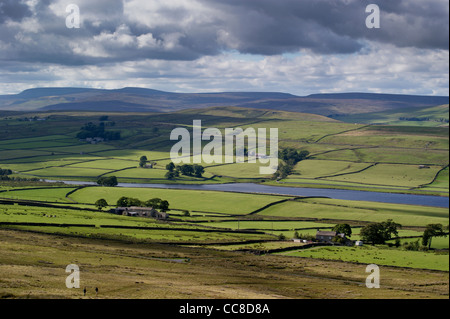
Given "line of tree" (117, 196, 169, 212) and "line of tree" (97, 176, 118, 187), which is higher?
"line of tree" (97, 176, 118, 187)

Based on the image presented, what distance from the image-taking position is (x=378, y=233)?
10662 centimetres

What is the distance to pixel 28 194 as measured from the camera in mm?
144375

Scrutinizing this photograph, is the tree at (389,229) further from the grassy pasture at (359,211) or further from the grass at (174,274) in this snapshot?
the grass at (174,274)

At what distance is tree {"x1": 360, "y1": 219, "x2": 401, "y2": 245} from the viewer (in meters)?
106

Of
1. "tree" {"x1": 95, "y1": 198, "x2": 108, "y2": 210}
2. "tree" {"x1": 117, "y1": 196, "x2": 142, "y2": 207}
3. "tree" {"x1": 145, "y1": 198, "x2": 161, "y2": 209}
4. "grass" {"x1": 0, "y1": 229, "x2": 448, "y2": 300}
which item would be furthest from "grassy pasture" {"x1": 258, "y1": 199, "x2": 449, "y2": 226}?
"grass" {"x1": 0, "y1": 229, "x2": 448, "y2": 300}

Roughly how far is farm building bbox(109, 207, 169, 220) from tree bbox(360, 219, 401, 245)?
144 feet

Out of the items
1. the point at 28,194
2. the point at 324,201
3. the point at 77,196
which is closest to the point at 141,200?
the point at 77,196

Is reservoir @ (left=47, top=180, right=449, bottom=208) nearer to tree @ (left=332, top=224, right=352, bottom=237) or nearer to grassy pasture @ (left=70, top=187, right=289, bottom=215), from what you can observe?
grassy pasture @ (left=70, top=187, right=289, bottom=215)

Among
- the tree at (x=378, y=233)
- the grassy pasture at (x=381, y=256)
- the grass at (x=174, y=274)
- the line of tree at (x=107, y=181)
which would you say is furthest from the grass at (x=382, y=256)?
the line of tree at (x=107, y=181)

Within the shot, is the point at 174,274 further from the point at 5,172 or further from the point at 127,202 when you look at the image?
the point at 5,172

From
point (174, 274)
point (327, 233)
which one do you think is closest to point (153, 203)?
point (327, 233)

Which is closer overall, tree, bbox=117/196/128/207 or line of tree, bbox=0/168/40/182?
tree, bbox=117/196/128/207

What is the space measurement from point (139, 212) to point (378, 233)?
5414 cm
